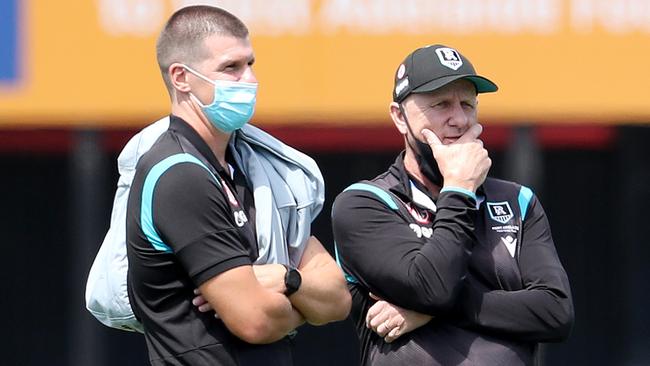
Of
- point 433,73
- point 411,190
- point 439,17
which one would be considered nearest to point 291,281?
point 411,190

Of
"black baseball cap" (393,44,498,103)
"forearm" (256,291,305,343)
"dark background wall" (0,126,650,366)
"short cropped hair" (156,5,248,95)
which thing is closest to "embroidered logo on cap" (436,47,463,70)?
"black baseball cap" (393,44,498,103)

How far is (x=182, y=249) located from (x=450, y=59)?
38.9 inches

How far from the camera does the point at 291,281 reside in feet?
10.4

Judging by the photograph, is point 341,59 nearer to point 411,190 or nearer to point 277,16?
point 277,16

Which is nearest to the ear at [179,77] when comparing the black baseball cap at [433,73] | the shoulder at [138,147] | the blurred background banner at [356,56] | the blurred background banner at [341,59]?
the shoulder at [138,147]

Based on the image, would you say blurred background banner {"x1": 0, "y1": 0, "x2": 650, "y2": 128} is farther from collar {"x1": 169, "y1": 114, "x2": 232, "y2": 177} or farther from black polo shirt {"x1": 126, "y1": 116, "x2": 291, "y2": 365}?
black polo shirt {"x1": 126, "y1": 116, "x2": 291, "y2": 365}

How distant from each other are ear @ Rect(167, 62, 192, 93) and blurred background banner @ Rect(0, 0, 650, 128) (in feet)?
13.6

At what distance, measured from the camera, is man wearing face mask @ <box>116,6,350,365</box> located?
308 centimetres

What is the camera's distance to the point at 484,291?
3.43 m

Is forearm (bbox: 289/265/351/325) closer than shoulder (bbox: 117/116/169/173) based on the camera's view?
Yes

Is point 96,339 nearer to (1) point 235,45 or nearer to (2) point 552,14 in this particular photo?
(2) point 552,14

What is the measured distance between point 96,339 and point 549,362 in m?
3.35

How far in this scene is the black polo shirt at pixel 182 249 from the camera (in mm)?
3078

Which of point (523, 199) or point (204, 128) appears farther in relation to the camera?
point (523, 199)
